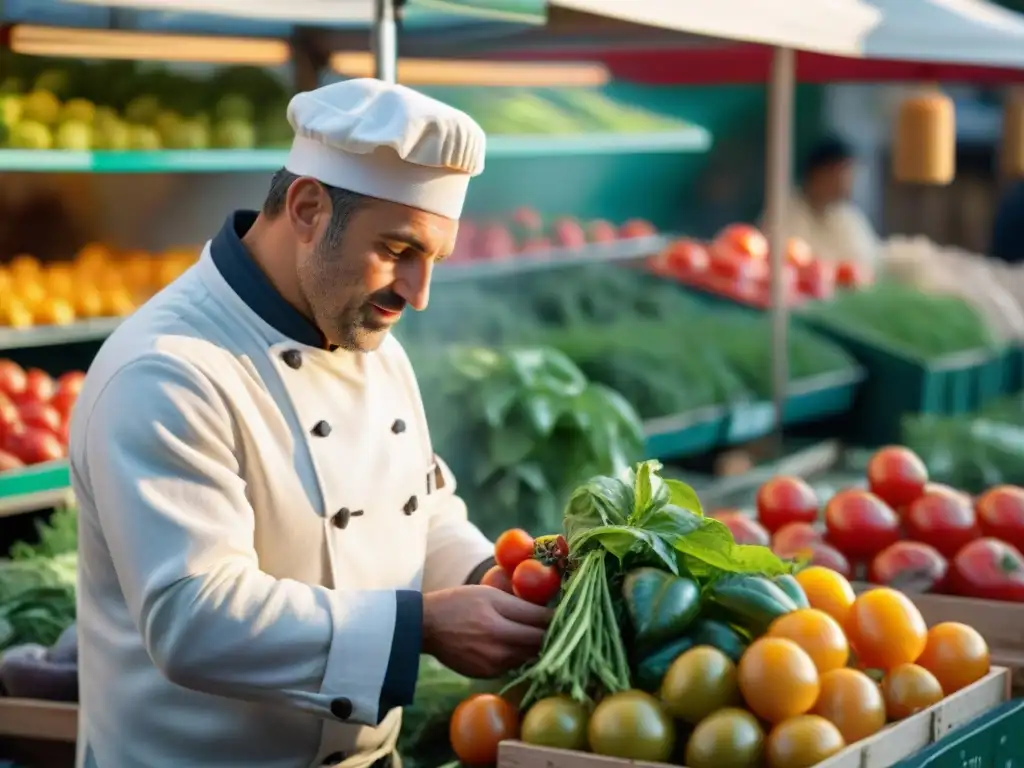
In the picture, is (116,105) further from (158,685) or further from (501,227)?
(158,685)

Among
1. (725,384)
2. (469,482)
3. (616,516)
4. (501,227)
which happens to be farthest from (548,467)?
(501,227)

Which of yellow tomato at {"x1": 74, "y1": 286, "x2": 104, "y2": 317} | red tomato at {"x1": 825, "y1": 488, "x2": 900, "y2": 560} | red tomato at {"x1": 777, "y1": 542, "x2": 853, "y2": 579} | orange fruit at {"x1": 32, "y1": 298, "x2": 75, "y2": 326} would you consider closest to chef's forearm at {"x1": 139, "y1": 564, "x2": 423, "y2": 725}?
red tomato at {"x1": 777, "y1": 542, "x2": 853, "y2": 579}

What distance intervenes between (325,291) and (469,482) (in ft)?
8.78

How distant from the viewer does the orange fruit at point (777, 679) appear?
7.85ft

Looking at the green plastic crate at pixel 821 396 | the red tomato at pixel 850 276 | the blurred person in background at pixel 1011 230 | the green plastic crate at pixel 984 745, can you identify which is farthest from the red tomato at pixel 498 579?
the blurred person in background at pixel 1011 230

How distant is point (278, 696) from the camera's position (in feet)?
7.79

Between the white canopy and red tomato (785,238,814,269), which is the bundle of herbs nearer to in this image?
the white canopy

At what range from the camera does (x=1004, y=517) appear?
3.77 metres

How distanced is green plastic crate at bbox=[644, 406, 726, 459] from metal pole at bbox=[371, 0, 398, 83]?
108 inches

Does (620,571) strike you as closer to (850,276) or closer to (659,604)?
(659,604)

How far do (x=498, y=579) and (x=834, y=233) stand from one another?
7.65 metres

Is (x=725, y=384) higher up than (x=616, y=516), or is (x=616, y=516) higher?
(x=616, y=516)

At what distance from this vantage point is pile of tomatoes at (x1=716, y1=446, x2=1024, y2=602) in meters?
3.57

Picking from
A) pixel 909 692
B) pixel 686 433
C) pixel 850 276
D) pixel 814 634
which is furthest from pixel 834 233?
pixel 814 634
